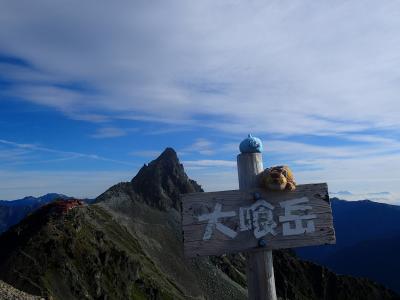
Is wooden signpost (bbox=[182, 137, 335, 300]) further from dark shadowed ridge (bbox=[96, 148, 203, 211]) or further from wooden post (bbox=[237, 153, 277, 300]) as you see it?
dark shadowed ridge (bbox=[96, 148, 203, 211])

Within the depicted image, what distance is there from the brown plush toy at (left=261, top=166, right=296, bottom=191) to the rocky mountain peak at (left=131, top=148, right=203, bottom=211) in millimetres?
133311

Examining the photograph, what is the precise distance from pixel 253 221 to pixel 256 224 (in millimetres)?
66

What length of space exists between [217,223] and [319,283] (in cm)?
16413

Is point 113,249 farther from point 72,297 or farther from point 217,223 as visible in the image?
point 217,223

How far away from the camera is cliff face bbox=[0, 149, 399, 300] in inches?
2446

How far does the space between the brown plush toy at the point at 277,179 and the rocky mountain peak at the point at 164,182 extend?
133311 millimetres

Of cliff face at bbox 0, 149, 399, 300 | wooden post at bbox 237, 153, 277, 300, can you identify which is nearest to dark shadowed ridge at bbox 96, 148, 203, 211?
cliff face at bbox 0, 149, 399, 300

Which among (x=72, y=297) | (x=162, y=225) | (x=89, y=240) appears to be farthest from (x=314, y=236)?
(x=162, y=225)

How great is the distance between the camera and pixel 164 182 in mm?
158125

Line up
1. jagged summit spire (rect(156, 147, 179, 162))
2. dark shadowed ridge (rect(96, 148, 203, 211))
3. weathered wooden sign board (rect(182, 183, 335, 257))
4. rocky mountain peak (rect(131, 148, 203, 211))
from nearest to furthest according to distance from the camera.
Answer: weathered wooden sign board (rect(182, 183, 335, 257)), dark shadowed ridge (rect(96, 148, 203, 211)), rocky mountain peak (rect(131, 148, 203, 211)), jagged summit spire (rect(156, 147, 179, 162))

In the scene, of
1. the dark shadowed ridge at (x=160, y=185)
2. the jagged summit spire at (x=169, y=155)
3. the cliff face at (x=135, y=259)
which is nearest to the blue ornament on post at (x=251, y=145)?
the cliff face at (x=135, y=259)

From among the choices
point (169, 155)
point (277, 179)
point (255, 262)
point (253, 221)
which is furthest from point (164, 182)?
point (277, 179)

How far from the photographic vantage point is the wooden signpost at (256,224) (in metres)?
6.67

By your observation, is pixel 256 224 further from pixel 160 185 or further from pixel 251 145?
pixel 160 185
